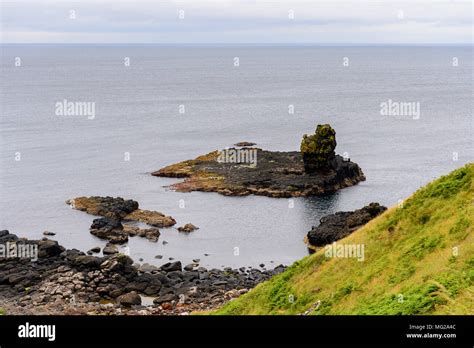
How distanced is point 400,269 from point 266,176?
7714cm

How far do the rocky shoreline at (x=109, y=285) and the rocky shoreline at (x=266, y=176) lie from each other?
36078 millimetres

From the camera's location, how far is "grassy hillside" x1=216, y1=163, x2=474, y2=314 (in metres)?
30.9

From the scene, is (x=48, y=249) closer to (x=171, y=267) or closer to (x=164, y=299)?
(x=171, y=267)

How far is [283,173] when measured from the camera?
116875mm

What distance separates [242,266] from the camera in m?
77.2

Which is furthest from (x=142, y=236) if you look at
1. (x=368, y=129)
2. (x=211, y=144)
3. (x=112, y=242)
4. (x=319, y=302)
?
(x=368, y=129)

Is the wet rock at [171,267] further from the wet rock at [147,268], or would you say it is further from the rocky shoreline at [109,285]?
the wet rock at [147,268]

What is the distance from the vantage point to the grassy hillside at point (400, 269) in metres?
30.9

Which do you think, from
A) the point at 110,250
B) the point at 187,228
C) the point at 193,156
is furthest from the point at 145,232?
the point at 193,156

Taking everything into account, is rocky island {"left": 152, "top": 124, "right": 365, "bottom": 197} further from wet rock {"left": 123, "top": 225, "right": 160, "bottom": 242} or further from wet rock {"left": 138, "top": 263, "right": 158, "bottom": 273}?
wet rock {"left": 138, "top": 263, "right": 158, "bottom": 273}

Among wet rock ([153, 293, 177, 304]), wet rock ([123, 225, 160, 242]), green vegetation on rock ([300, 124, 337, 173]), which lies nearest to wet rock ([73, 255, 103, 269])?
wet rock ([153, 293, 177, 304])

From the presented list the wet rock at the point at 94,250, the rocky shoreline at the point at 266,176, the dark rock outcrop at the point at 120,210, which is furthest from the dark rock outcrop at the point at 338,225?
the wet rock at the point at 94,250

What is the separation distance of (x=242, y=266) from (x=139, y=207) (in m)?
30.2
